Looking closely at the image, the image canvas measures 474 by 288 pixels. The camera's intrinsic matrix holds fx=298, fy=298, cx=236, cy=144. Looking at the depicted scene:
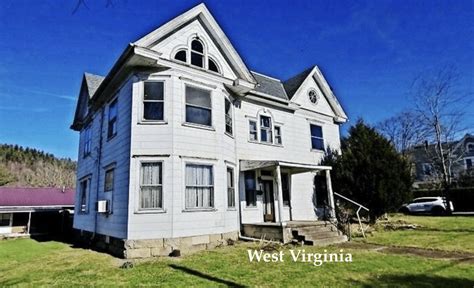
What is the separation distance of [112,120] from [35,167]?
70932 millimetres

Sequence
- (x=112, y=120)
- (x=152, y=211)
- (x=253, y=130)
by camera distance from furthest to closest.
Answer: (x=253, y=130), (x=112, y=120), (x=152, y=211)

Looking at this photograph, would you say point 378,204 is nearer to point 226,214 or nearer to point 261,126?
point 261,126

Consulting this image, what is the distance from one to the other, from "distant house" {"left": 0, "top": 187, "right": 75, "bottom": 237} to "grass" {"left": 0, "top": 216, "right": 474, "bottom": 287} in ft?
56.8

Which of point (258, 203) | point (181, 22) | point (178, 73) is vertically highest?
point (181, 22)

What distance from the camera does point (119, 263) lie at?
899cm

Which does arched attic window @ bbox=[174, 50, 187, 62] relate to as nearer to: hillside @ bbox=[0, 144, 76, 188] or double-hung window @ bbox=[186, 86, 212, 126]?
double-hung window @ bbox=[186, 86, 212, 126]

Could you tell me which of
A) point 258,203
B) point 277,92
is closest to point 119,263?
point 258,203

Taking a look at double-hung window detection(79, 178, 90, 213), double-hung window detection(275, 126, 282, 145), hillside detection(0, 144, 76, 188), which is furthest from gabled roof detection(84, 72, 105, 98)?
hillside detection(0, 144, 76, 188)

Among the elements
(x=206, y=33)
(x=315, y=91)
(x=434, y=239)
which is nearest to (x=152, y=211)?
(x=206, y=33)

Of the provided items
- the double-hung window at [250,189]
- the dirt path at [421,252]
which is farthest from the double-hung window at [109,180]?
the dirt path at [421,252]

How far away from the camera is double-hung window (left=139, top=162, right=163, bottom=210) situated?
10.2 meters

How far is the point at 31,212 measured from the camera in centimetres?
2531

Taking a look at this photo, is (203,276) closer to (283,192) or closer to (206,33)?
(283,192)

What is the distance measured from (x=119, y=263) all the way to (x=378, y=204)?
12444 mm
